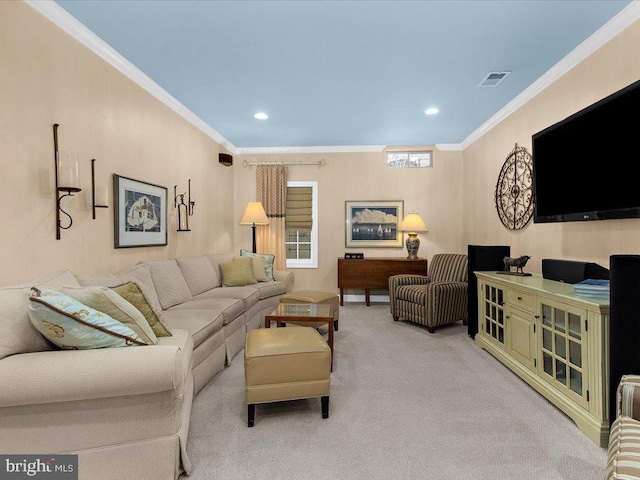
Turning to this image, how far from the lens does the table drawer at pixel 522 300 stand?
257 centimetres

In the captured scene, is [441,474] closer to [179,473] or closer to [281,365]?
[281,365]

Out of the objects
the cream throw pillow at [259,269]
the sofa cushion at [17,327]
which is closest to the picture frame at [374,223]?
the cream throw pillow at [259,269]

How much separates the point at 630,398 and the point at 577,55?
2.68 m

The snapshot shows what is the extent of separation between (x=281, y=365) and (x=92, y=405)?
0.96 metres

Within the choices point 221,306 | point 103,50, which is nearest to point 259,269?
point 221,306

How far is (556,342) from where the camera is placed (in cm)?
230

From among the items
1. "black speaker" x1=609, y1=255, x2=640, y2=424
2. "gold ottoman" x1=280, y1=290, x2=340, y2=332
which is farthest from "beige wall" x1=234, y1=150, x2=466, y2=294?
"black speaker" x1=609, y1=255, x2=640, y2=424

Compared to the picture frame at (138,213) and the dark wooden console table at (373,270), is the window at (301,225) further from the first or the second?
the picture frame at (138,213)

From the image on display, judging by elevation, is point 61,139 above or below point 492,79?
below

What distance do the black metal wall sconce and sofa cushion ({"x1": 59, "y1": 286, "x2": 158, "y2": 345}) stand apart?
2.39 metres

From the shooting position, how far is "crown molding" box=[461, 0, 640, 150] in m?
2.27

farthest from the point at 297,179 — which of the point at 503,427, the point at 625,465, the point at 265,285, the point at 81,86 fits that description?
the point at 625,465

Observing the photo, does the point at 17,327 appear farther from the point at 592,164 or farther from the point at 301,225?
the point at 301,225

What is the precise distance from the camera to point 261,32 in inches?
100.0
